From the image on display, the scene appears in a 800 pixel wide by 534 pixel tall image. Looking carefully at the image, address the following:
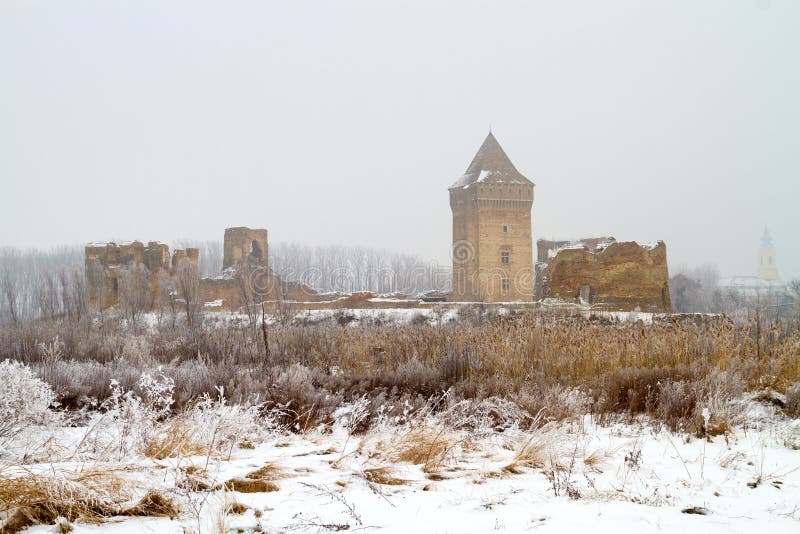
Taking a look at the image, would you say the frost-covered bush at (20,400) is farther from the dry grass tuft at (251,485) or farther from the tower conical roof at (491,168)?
the tower conical roof at (491,168)

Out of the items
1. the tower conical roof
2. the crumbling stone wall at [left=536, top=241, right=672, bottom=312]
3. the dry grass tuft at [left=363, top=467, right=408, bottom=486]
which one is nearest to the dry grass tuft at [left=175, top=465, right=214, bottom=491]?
the dry grass tuft at [left=363, top=467, right=408, bottom=486]

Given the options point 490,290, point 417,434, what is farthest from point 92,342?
point 490,290

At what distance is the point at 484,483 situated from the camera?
3570 mm

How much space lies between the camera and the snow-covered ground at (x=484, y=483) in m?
2.87

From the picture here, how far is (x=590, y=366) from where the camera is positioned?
23.9ft

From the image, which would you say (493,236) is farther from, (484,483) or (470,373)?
(484,483)

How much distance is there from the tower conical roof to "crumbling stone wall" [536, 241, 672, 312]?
11.3 metres

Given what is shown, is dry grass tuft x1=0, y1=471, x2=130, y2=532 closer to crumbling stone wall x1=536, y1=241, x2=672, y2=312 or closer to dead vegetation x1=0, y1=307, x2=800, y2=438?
dead vegetation x1=0, y1=307, x2=800, y2=438

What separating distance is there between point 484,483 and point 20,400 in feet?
11.9

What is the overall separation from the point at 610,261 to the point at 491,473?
79.7 feet

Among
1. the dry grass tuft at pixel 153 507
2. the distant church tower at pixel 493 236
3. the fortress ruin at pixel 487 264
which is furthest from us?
the distant church tower at pixel 493 236

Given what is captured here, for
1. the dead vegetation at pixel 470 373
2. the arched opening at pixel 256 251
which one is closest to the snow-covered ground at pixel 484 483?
the dead vegetation at pixel 470 373

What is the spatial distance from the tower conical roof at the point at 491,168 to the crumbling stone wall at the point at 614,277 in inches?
443

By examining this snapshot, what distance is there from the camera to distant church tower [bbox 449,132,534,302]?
36250mm
